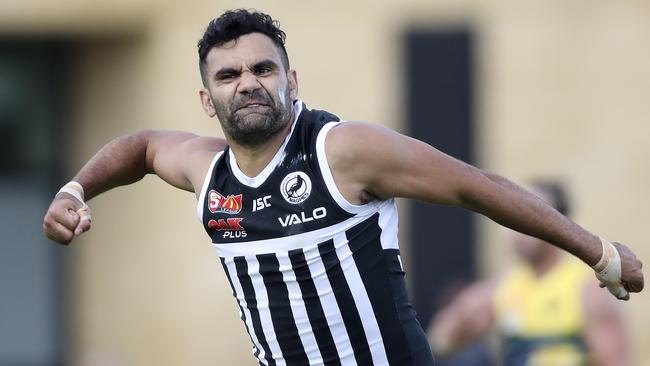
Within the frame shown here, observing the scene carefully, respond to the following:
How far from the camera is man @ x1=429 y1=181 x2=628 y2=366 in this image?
29.6ft

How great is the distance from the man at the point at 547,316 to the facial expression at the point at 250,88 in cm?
358

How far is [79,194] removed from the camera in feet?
20.9

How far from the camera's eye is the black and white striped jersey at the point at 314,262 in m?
5.95

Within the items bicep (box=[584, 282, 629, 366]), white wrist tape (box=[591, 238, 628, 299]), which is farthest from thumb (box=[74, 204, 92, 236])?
bicep (box=[584, 282, 629, 366])

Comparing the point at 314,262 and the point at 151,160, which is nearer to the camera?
the point at 314,262

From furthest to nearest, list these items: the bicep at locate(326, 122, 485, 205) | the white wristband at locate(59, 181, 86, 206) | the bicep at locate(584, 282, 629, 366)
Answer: the bicep at locate(584, 282, 629, 366), the white wristband at locate(59, 181, 86, 206), the bicep at locate(326, 122, 485, 205)

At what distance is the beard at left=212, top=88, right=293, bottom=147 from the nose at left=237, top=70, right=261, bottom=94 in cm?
1

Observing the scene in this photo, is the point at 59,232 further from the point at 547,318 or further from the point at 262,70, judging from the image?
the point at 547,318

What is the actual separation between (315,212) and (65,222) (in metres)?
0.98

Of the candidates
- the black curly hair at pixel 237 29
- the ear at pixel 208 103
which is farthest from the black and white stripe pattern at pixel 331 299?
the black curly hair at pixel 237 29

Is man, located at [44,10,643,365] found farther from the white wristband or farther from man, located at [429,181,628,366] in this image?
man, located at [429,181,628,366]

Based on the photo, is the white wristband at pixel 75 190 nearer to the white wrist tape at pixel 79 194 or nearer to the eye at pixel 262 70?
the white wrist tape at pixel 79 194

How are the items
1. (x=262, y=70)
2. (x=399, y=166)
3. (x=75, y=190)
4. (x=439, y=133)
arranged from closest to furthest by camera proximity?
(x=399, y=166) < (x=262, y=70) < (x=75, y=190) < (x=439, y=133)

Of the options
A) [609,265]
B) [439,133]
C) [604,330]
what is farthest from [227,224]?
[439,133]
